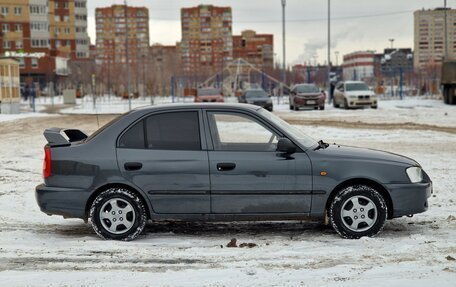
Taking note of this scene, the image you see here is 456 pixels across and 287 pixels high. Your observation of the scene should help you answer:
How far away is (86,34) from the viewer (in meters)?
126

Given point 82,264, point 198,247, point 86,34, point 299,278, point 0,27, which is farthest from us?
point 86,34

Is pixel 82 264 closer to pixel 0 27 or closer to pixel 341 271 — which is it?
pixel 341 271

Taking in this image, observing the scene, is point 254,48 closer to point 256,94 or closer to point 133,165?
point 256,94

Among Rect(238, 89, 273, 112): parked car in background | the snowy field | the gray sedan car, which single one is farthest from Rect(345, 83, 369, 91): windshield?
the gray sedan car

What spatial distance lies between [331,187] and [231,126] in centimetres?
132

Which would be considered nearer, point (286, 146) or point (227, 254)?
point (227, 254)

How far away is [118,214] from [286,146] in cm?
199

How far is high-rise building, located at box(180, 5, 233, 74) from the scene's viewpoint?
167625mm

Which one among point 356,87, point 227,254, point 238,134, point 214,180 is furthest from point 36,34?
point 227,254

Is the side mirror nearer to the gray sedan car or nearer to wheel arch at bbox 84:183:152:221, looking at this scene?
the gray sedan car

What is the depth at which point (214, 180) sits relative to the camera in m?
7.13

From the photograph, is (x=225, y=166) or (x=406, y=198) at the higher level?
(x=225, y=166)

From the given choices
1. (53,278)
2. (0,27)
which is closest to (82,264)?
(53,278)

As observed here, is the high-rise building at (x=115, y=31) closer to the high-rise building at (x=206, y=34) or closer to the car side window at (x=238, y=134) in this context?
the high-rise building at (x=206, y=34)
